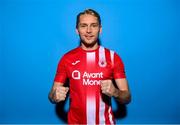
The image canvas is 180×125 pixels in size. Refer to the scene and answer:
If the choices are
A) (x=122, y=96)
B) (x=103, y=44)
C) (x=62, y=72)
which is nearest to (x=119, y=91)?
(x=122, y=96)

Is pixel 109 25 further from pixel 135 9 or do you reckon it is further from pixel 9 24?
pixel 9 24

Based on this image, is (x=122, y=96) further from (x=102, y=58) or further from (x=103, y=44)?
(x=103, y=44)

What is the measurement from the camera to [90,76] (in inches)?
63.3

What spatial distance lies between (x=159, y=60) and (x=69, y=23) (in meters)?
0.74

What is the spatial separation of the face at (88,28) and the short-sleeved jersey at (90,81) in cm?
11

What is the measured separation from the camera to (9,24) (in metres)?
1.99

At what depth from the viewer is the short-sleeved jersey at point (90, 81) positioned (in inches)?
63.0

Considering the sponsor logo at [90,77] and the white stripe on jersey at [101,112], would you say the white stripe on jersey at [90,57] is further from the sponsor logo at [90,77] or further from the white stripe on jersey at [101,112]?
the white stripe on jersey at [101,112]

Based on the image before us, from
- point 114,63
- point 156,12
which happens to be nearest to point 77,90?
point 114,63

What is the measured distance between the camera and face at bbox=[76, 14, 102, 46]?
158cm

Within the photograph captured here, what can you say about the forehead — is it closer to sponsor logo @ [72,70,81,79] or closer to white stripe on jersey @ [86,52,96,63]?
white stripe on jersey @ [86,52,96,63]

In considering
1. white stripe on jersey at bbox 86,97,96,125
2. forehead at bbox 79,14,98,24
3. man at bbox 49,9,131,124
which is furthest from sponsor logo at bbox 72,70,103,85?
forehead at bbox 79,14,98,24

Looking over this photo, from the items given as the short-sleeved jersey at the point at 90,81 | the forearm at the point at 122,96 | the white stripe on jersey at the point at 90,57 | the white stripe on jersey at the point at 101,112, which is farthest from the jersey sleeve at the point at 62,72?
the forearm at the point at 122,96

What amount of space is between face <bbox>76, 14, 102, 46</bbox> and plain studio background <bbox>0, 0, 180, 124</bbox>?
0.37 m
